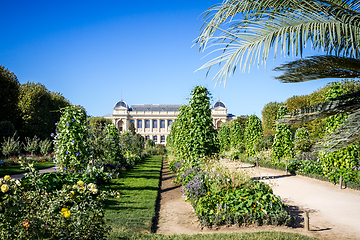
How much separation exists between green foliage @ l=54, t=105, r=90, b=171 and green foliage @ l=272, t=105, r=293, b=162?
31.9 ft

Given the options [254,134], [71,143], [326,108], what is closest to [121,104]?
[254,134]

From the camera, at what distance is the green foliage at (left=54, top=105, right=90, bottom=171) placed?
7.04m

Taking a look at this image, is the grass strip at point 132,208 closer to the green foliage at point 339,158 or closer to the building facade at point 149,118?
the green foliage at point 339,158

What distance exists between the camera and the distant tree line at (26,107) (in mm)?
16766

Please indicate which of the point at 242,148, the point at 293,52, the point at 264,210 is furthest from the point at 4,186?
the point at 242,148

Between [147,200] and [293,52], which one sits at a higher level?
[293,52]

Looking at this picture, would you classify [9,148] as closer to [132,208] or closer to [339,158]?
[132,208]

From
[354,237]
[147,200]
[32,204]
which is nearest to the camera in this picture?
[32,204]

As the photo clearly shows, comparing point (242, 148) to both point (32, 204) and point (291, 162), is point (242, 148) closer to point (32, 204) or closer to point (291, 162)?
point (291, 162)

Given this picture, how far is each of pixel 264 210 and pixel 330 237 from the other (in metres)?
1.13

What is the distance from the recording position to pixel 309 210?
232 inches

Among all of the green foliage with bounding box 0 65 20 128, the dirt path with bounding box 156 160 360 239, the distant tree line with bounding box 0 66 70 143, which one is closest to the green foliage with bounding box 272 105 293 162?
the dirt path with bounding box 156 160 360 239

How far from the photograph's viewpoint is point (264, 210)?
482 centimetres

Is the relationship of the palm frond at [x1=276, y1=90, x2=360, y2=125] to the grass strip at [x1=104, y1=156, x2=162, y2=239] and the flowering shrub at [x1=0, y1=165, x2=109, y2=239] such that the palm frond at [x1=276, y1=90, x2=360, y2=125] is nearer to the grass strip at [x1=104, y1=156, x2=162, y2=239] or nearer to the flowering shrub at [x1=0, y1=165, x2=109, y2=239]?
the flowering shrub at [x1=0, y1=165, x2=109, y2=239]
